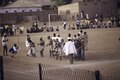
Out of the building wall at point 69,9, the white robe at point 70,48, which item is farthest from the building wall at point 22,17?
the white robe at point 70,48

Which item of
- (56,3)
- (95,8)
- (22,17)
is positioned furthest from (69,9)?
(56,3)

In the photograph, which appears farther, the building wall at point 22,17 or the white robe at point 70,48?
the building wall at point 22,17

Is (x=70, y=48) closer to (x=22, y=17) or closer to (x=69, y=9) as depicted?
(x=69, y=9)

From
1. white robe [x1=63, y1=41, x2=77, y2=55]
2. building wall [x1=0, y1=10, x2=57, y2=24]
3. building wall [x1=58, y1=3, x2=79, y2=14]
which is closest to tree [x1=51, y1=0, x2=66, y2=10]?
building wall [x1=58, y1=3, x2=79, y2=14]

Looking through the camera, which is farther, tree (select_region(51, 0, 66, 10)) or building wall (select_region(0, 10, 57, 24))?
tree (select_region(51, 0, 66, 10))

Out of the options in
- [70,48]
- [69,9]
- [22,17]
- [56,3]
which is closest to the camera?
[70,48]

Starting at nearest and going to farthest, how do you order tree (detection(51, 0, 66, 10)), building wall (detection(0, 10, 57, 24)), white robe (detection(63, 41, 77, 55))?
white robe (detection(63, 41, 77, 55)) < building wall (detection(0, 10, 57, 24)) < tree (detection(51, 0, 66, 10))

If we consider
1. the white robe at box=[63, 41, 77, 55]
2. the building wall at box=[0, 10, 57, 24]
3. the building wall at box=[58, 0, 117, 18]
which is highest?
the building wall at box=[58, 0, 117, 18]

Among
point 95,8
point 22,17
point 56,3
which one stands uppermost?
point 56,3

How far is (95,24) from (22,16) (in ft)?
84.1

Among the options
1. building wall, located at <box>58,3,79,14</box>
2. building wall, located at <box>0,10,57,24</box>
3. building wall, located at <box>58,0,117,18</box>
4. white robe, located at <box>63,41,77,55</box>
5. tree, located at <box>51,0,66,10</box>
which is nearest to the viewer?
white robe, located at <box>63,41,77,55</box>

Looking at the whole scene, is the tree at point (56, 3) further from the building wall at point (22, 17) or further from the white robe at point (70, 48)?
the white robe at point (70, 48)

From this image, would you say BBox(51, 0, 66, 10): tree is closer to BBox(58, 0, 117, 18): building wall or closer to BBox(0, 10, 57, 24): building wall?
BBox(0, 10, 57, 24): building wall

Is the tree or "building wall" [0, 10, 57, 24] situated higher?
the tree
